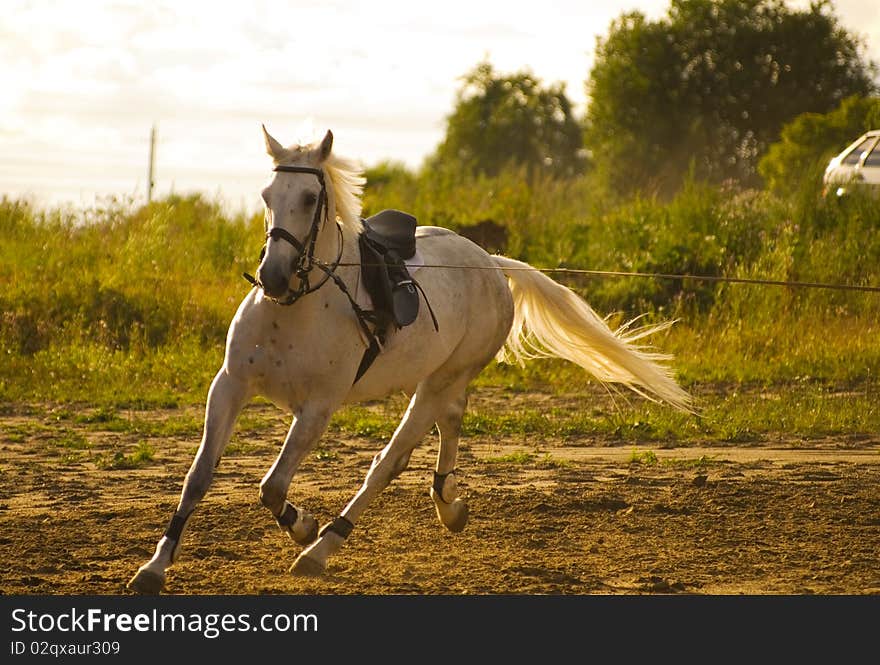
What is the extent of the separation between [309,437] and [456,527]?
1.46 metres

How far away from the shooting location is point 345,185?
6.54 m

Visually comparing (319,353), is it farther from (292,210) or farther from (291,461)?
(292,210)

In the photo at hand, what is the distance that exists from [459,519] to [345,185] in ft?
6.78

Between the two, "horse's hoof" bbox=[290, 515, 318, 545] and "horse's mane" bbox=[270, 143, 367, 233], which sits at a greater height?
"horse's mane" bbox=[270, 143, 367, 233]

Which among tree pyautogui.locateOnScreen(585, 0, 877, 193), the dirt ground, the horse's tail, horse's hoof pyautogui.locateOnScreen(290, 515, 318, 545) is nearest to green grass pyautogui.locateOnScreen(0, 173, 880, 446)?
the dirt ground

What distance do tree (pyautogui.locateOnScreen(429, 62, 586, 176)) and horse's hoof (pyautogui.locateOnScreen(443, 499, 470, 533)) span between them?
3891cm

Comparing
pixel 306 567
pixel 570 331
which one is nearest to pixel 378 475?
pixel 306 567

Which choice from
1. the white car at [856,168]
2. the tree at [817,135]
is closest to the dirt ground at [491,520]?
the white car at [856,168]

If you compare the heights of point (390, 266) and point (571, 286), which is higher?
point (390, 266)

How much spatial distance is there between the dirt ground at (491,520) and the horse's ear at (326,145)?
203 cm

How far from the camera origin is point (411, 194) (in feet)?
83.6

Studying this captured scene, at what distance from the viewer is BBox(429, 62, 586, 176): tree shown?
46875 millimetres

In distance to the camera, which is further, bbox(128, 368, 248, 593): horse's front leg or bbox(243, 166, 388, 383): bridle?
bbox(243, 166, 388, 383): bridle

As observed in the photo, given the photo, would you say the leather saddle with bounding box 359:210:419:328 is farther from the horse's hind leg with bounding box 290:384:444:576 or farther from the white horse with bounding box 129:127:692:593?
the horse's hind leg with bounding box 290:384:444:576
